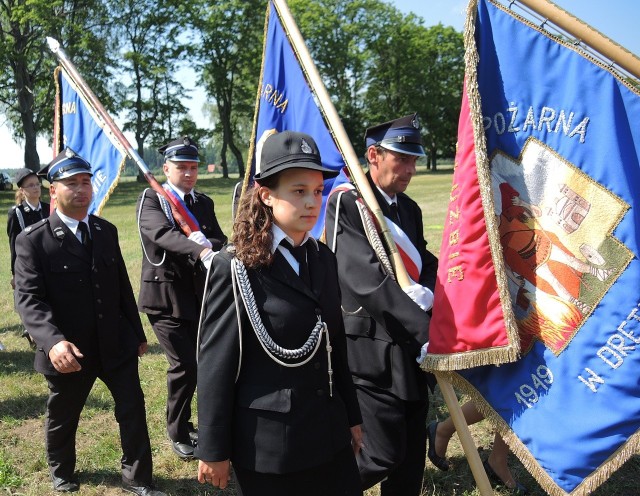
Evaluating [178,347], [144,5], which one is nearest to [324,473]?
[178,347]

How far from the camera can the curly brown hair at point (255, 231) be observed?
2463 mm

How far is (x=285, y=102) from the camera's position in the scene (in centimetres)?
420

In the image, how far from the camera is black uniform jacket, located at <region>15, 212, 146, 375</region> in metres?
4.01

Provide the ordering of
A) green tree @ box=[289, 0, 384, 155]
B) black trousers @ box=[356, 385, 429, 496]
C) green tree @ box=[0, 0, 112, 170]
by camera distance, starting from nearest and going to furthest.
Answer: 1. black trousers @ box=[356, 385, 429, 496]
2. green tree @ box=[0, 0, 112, 170]
3. green tree @ box=[289, 0, 384, 155]

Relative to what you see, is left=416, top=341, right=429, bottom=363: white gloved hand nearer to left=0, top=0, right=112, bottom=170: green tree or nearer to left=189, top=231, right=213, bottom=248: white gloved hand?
left=189, top=231, right=213, bottom=248: white gloved hand

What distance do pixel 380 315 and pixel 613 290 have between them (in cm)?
109

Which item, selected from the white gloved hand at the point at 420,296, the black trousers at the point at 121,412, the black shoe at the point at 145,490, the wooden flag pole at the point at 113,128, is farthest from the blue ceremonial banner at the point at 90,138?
the white gloved hand at the point at 420,296

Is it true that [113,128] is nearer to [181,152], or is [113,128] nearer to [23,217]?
[181,152]

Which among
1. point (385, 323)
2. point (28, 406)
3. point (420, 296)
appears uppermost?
point (420, 296)

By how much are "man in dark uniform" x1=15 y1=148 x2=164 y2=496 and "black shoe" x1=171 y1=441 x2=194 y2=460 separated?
533 millimetres

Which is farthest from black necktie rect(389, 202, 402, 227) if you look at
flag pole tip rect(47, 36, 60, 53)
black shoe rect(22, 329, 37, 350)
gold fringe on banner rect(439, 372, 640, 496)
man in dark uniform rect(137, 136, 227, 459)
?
black shoe rect(22, 329, 37, 350)

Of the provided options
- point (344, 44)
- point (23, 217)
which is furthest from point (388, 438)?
point (344, 44)

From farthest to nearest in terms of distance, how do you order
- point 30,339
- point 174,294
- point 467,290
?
point 30,339 → point 174,294 → point 467,290

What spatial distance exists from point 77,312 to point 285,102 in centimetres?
196
